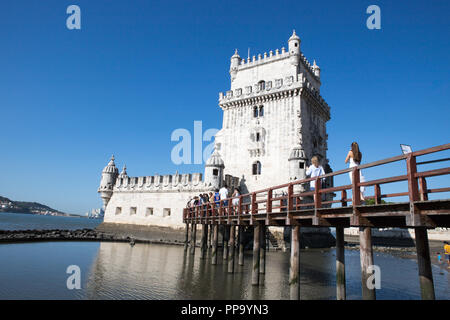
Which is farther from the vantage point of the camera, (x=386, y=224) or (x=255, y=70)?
(x=255, y=70)

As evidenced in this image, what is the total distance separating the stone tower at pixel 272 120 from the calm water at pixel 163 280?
11.6 m

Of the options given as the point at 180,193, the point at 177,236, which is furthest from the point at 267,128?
the point at 177,236

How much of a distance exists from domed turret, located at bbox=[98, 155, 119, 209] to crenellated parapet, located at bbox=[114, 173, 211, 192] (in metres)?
1.09

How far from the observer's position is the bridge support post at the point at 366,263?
22.3 feet

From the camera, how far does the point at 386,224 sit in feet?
23.4

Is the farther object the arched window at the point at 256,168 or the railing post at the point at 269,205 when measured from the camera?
the arched window at the point at 256,168

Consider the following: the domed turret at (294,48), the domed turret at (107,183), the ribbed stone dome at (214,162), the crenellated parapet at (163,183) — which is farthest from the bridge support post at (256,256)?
the domed turret at (107,183)

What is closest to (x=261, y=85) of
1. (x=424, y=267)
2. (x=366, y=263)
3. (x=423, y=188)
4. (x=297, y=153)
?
(x=297, y=153)

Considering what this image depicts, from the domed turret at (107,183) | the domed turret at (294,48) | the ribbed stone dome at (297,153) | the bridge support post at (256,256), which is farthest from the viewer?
the domed turret at (107,183)

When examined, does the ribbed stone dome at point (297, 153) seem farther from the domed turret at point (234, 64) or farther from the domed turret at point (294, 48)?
the domed turret at point (234, 64)

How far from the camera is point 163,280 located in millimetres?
13523

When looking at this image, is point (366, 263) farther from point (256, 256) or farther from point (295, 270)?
point (256, 256)
